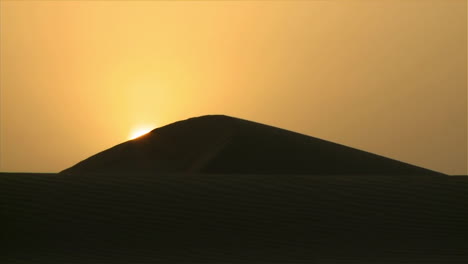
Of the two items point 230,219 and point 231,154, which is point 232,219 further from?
point 231,154

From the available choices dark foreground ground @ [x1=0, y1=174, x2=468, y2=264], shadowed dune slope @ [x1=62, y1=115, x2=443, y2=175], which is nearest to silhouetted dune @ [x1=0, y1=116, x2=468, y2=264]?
dark foreground ground @ [x1=0, y1=174, x2=468, y2=264]

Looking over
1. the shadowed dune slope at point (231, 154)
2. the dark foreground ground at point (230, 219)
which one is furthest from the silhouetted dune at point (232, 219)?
the shadowed dune slope at point (231, 154)

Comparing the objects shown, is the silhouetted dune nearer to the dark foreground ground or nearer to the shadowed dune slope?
the dark foreground ground

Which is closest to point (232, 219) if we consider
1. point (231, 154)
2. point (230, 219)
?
point (230, 219)

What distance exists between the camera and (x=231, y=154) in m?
7.07

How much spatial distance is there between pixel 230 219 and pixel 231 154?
3.27 metres

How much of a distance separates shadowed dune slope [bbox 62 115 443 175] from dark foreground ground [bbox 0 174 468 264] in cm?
248

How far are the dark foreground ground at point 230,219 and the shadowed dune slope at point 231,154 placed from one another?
248 centimetres

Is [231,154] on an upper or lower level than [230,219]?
upper

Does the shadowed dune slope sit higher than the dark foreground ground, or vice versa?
the shadowed dune slope

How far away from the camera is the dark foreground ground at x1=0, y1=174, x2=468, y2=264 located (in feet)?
11.2

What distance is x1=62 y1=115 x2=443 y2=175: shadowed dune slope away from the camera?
6.89 metres

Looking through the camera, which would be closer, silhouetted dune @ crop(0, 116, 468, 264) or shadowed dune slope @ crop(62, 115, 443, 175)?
silhouetted dune @ crop(0, 116, 468, 264)

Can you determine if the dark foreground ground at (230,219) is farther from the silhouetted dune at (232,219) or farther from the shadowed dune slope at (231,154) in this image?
the shadowed dune slope at (231,154)
